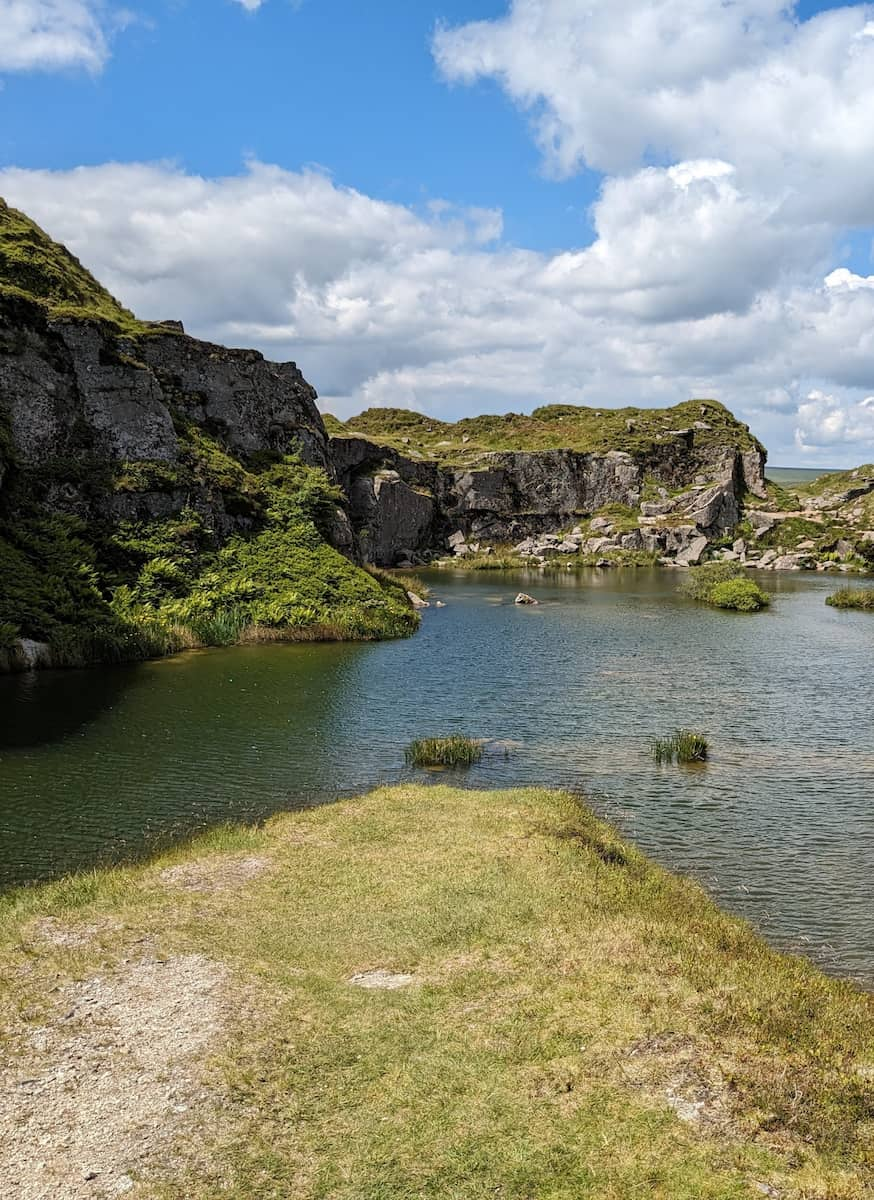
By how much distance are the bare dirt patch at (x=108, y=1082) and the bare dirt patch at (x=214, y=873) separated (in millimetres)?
3985

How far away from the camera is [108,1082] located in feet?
36.9

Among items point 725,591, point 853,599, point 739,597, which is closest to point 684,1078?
point 739,597

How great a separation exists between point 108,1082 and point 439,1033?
4677 millimetres

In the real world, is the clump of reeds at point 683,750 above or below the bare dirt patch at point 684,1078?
below

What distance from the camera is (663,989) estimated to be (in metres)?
13.4

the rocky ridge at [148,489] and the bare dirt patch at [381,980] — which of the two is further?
the rocky ridge at [148,489]

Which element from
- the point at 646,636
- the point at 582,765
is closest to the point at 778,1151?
the point at 582,765

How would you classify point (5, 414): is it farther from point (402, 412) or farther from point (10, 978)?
point (402, 412)

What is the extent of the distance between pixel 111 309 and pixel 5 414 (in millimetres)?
21297

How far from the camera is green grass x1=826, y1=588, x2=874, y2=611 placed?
80894 millimetres

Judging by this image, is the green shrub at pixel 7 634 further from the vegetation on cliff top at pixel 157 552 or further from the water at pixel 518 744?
the water at pixel 518 744

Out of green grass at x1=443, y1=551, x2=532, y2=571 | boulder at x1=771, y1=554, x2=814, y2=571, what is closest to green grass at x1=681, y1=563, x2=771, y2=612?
boulder at x1=771, y1=554, x2=814, y2=571

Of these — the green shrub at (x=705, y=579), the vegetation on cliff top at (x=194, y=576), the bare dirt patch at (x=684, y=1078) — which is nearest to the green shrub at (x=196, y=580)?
the vegetation on cliff top at (x=194, y=576)

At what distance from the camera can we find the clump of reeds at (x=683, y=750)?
30766 millimetres
